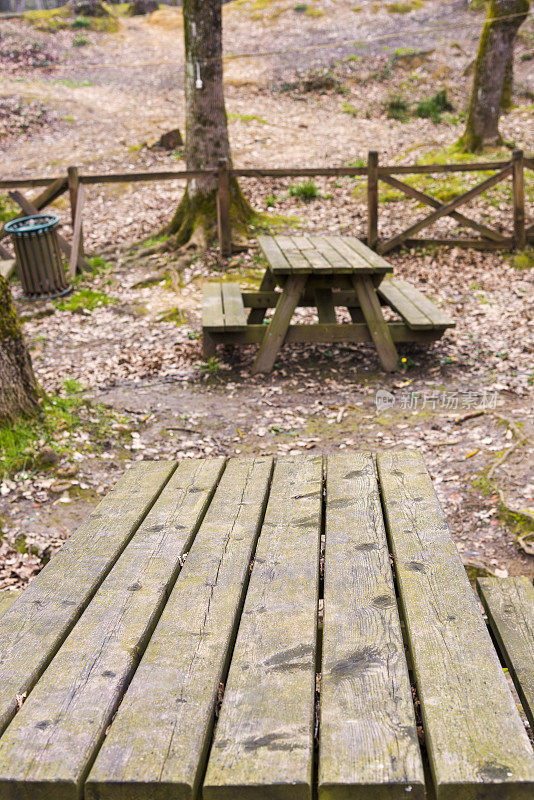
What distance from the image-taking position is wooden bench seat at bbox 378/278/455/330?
20.1ft

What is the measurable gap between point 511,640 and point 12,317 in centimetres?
383

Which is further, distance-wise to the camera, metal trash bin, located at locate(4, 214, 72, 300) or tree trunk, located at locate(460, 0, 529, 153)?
tree trunk, located at locate(460, 0, 529, 153)

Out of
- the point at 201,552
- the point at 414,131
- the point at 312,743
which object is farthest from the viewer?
the point at 414,131

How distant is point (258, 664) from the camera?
5.21 ft

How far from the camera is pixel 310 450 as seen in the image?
5.07 metres

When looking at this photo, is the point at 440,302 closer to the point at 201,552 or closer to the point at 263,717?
the point at 201,552

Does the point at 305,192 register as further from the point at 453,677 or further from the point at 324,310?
the point at 453,677

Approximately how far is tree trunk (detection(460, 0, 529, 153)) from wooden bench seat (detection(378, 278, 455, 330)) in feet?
20.7

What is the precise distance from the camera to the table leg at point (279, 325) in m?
6.24

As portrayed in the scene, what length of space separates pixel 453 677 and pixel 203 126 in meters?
9.45

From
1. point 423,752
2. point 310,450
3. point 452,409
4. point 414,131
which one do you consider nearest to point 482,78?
point 414,131

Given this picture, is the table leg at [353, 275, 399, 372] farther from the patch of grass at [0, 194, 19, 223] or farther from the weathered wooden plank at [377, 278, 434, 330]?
the patch of grass at [0, 194, 19, 223]

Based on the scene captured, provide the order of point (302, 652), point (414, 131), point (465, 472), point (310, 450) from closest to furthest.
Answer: point (302, 652), point (465, 472), point (310, 450), point (414, 131)

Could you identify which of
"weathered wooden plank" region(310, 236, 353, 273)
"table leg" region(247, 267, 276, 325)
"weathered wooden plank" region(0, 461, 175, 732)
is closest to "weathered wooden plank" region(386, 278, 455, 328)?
"weathered wooden plank" region(310, 236, 353, 273)
